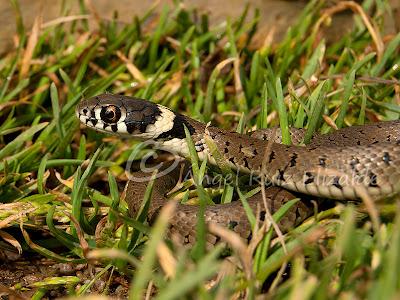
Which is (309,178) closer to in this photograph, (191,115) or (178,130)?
(178,130)

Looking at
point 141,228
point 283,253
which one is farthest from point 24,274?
point 283,253

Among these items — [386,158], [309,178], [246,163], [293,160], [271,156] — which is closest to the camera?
[386,158]

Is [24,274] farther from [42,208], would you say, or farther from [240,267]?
[240,267]

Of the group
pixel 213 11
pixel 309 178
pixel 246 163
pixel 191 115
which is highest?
pixel 213 11

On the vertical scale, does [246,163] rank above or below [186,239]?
above

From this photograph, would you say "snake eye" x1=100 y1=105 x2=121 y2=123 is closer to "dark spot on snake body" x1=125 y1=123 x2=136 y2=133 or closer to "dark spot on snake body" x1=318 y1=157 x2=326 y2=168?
"dark spot on snake body" x1=125 y1=123 x2=136 y2=133

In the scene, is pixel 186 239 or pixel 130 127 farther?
pixel 130 127

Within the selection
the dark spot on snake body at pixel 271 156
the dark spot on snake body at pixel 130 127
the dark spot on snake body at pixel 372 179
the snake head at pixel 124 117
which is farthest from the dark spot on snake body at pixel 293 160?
the dark spot on snake body at pixel 130 127

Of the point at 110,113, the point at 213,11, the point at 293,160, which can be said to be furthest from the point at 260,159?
the point at 213,11

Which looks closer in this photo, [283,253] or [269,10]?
[283,253]
